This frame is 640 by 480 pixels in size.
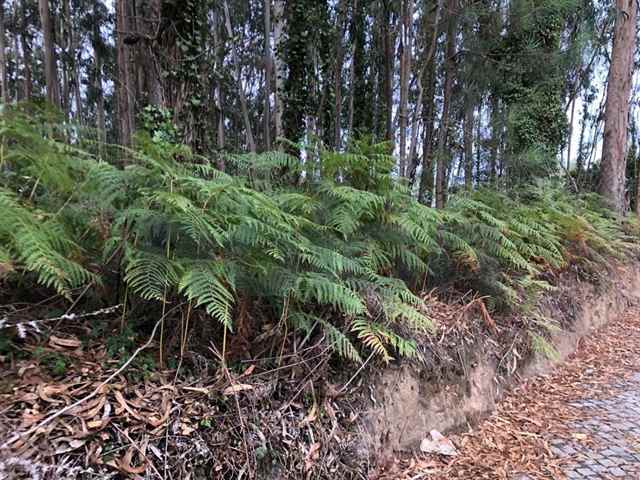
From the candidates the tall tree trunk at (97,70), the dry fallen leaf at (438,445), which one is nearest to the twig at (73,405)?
the dry fallen leaf at (438,445)

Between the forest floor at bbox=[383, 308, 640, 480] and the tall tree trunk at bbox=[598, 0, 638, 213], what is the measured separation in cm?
641

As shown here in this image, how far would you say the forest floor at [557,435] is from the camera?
2.07 meters

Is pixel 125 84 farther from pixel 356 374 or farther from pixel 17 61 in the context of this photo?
pixel 17 61

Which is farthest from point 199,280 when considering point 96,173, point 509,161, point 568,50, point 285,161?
point 568,50

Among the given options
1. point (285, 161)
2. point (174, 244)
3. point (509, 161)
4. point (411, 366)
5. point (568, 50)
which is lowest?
point (411, 366)

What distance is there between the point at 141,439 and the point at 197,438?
203 mm

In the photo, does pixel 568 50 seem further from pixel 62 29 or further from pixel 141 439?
pixel 62 29

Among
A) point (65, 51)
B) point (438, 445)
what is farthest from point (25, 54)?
point (438, 445)

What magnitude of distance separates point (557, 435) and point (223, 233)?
260 cm

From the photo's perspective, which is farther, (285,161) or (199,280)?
(285,161)

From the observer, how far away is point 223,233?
1.65 m

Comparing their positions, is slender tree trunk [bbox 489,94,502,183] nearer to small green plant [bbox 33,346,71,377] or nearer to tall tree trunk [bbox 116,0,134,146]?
tall tree trunk [bbox 116,0,134,146]

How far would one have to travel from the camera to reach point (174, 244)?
175cm

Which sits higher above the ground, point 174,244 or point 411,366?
point 174,244
